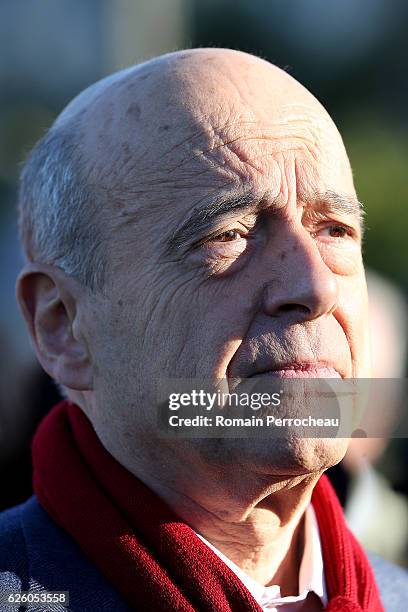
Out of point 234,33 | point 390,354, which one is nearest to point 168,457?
point 390,354

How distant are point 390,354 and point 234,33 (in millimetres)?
13724

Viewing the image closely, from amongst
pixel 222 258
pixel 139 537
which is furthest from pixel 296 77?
pixel 139 537

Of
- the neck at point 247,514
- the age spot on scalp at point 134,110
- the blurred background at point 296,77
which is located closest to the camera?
the neck at point 247,514

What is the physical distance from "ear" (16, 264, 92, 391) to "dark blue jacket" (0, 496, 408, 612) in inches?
14.5

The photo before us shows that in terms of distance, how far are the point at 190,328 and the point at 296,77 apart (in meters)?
2.58

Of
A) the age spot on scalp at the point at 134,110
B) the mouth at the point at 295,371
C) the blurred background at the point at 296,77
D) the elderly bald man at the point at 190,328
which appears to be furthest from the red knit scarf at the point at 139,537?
the blurred background at the point at 296,77

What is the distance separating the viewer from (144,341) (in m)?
2.25

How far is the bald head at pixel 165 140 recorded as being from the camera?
2.26 metres

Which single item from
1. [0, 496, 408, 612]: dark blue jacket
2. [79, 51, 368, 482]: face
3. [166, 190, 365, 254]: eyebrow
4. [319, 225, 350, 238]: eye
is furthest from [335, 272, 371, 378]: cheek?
[0, 496, 408, 612]: dark blue jacket

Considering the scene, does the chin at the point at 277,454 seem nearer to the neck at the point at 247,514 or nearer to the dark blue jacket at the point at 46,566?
the neck at the point at 247,514

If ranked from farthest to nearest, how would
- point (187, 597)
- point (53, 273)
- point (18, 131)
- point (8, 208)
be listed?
point (18, 131)
point (8, 208)
point (53, 273)
point (187, 597)

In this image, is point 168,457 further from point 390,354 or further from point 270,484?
point 390,354

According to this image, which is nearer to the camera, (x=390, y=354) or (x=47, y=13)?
(x=390, y=354)

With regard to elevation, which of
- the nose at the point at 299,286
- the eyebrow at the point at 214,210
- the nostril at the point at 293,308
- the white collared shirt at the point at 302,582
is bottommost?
the white collared shirt at the point at 302,582
